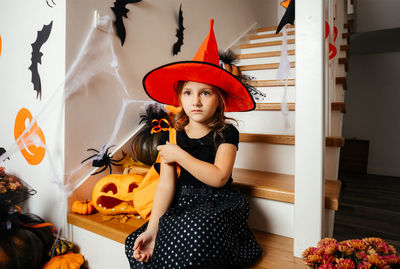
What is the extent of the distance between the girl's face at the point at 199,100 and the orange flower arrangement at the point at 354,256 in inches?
22.5

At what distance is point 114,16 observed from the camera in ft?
4.79

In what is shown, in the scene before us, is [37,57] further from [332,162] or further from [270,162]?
[332,162]

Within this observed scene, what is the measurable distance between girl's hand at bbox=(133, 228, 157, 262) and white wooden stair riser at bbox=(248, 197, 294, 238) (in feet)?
1.52

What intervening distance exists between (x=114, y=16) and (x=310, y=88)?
114 cm

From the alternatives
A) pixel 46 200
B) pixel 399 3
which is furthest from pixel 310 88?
pixel 399 3

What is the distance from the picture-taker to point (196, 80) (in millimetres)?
988

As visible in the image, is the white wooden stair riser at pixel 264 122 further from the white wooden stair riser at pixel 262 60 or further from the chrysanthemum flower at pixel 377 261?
the chrysanthemum flower at pixel 377 261

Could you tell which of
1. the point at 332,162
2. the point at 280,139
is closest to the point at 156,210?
the point at 280,139

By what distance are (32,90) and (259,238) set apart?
134 cm

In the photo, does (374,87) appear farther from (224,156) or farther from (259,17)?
(224,156)

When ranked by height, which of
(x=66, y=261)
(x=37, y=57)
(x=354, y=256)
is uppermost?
(x=37, y=57)

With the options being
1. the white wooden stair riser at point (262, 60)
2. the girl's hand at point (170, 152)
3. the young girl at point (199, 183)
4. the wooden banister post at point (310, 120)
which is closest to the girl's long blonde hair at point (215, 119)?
the young girl at point (199, 183)

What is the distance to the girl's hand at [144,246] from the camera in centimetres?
83

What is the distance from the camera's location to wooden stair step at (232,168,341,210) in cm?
101
